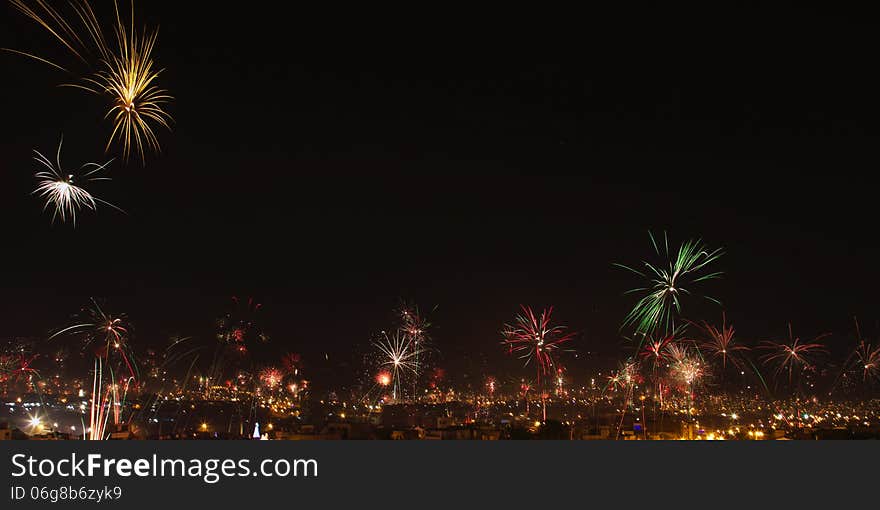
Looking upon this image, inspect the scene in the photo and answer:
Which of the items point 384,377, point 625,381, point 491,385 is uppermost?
point 384,377

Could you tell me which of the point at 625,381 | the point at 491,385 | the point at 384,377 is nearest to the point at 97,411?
the point at 384,377

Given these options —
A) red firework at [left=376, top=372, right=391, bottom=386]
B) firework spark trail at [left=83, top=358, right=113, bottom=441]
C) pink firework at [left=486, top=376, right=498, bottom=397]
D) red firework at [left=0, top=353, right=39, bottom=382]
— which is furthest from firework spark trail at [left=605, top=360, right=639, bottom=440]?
red firework at [left=0, top=353, right=39, bottom=382]

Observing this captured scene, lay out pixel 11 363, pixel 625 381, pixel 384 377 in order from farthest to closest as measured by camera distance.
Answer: pixel 625 381 → pixel 384 377 → pixel 11 363

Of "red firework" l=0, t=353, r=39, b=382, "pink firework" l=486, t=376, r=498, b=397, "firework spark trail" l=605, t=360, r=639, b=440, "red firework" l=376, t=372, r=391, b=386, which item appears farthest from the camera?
"pink firework" l=486, t=376, r=498, b=397

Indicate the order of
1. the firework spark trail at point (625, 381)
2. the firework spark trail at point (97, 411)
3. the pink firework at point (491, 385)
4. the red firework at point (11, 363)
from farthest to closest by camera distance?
the pink firework at point (491, 385) → the firework spark trail at point (625, 381) → the red firework at point (11, 363) → the firework spark trail at point (97, 411)

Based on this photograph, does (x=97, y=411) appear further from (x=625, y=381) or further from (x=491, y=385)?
(x=491, y=385)

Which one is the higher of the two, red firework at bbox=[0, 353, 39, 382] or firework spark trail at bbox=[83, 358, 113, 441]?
red firework at bbox=[0, 353, 39, 382]

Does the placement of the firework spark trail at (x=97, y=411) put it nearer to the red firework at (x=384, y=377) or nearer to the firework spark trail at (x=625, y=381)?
the red firework at (x=384, y=377)

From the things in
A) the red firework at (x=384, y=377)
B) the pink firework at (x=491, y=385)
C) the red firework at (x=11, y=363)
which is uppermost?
the red firework at (x=11, y=363)

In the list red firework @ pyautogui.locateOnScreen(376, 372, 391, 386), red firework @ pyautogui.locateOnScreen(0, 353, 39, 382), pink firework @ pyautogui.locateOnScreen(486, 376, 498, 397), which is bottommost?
pink firework @ pyautogui.locateOnScreen(486, 376, 498, 397)

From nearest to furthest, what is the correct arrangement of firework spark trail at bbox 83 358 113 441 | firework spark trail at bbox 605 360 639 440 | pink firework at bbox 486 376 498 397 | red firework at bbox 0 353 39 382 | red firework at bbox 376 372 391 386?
firework spark trail at bbox 83 358 113 441 < red firework at bbox 0 353 39 382 < red firework at bbox 376 372 391 386 < firework spark trail at bbox 605 360 639 440 < pink firework at bbox 486 376 498 397

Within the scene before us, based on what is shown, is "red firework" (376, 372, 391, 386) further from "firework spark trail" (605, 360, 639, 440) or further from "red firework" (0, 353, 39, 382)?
"red firework" (0, 353, 39, 382)

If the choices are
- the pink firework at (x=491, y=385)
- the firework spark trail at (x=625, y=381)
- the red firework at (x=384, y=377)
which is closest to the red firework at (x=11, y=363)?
the red firework at (x=384, y=377)
